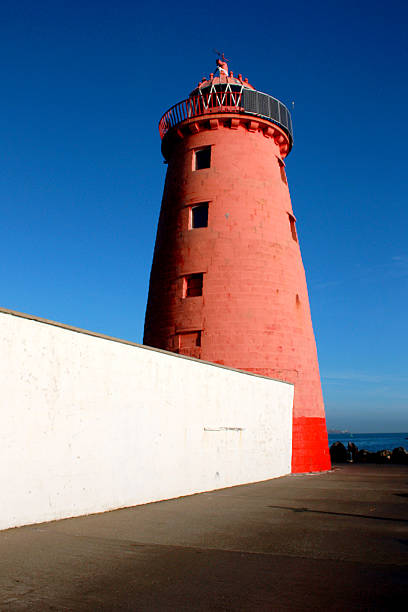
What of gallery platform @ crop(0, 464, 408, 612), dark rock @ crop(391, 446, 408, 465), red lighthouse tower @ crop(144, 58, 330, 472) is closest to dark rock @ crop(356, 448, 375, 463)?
dark rock @ crop(391, 446, 408, 465)

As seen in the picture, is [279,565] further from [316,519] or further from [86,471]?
[86,471]

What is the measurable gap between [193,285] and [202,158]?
5.11 m

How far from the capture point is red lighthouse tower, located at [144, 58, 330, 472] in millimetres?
17375

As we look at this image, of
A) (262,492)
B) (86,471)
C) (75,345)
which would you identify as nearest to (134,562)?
(86,471)

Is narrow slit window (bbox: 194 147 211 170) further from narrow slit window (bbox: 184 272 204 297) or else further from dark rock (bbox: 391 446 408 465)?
dark rock (bbox: 391 446 408 465)

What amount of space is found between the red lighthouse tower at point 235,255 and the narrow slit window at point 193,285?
39mm

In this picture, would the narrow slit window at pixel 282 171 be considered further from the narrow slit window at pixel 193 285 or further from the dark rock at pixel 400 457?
the dark rock at pixel 400 457

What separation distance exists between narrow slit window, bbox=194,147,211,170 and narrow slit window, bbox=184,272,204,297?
4384 mm

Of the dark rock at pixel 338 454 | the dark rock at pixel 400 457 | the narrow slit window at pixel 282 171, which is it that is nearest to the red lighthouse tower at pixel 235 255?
the narrow slit window at pixel 282 171

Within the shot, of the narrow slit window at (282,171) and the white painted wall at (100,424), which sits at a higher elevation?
the narrow slit window at (282,171)

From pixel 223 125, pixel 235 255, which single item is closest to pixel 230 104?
pixel 223 125

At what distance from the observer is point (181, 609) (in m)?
3.91

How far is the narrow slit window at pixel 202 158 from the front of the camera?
64.2ft

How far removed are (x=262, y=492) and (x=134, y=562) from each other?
23.0 feet
